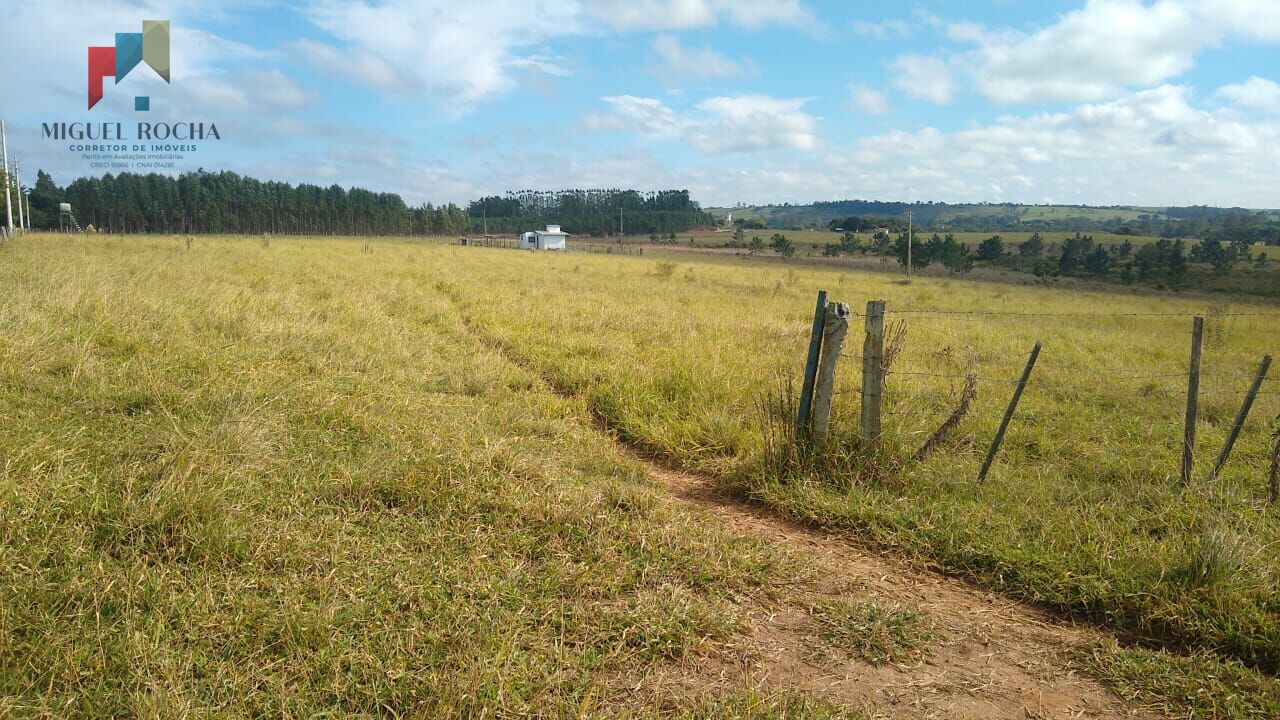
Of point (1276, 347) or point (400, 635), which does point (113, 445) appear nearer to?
point (400, 635)

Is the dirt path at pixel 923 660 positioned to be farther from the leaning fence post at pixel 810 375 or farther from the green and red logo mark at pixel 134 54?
the green and red logo mark at pixel 134 54

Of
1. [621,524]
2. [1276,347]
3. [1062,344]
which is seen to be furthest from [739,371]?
[1276,347]

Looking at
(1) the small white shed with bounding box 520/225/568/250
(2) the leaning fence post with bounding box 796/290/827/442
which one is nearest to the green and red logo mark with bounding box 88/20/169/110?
(2) the leaning fence post with bounding box 796/290/827/442

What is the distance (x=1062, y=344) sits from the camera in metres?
14.4

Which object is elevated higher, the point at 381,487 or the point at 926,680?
the point at 381,487

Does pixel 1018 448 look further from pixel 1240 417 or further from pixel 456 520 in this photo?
pixel 456 520

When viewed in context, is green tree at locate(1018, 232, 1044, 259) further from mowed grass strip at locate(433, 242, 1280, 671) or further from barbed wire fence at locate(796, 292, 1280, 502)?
mowed grass strip at locate(433, 242, 1280, 671)

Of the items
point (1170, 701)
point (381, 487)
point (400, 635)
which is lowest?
point (1170, 701)

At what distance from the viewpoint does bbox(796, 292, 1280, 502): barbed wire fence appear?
544 cm

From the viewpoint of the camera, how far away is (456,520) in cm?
454

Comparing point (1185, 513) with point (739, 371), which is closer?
point (1185, 513)

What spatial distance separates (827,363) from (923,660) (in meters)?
2.45

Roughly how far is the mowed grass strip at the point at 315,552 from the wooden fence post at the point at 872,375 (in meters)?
1.66

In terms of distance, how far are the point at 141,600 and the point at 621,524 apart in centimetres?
262
